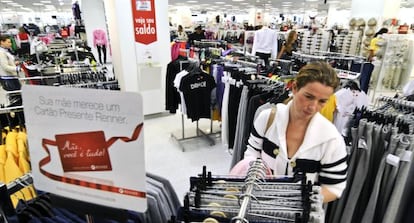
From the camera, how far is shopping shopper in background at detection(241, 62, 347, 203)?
4.51ft

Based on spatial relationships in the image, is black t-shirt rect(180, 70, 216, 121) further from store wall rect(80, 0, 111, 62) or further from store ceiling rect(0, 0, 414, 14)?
store ceiling rect(0, 0, 414, 14)

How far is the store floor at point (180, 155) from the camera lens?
357 centimetres

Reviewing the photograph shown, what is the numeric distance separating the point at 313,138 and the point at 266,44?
5.43 m

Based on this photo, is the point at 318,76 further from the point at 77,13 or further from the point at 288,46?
the point at 77,13

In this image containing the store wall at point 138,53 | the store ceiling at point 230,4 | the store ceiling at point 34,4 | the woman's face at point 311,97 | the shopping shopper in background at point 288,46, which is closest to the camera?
the woman's face at point 311,97

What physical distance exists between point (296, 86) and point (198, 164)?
2.58m

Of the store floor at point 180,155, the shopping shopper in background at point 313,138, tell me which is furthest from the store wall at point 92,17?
the shopping shopper in background at point 313,138

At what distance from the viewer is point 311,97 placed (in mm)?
1370

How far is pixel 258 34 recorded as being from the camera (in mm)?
6551

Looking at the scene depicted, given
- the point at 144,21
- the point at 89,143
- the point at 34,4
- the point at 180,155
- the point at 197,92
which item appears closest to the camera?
the point at 89,143

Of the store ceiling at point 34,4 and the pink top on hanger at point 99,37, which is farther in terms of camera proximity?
the store ceiling at point 34,4

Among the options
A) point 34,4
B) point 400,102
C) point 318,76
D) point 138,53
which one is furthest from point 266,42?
point 34,4

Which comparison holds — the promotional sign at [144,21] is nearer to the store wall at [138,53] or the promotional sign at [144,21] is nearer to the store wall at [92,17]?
the store wall at [138,53]

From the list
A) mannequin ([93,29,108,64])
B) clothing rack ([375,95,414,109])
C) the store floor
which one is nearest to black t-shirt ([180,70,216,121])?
the store floor
